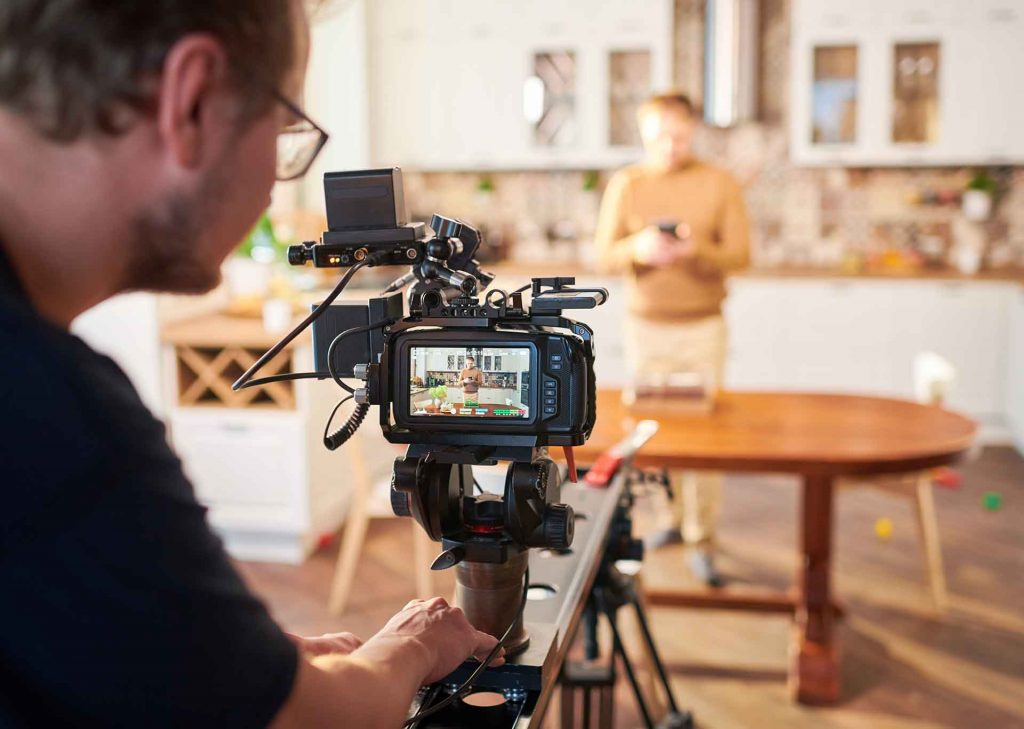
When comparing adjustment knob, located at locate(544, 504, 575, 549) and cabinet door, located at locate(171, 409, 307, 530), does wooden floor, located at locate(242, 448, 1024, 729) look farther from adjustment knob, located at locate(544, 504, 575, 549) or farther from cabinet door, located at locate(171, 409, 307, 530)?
adjustment knob, located at locate(544, 504, 575, 549)

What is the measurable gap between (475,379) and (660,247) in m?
2.40

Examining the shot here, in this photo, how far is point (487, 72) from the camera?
5.81 m

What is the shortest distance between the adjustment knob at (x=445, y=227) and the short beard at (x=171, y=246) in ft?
1.31

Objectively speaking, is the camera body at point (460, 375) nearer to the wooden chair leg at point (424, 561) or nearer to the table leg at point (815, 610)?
the table leg at point (815, 610)

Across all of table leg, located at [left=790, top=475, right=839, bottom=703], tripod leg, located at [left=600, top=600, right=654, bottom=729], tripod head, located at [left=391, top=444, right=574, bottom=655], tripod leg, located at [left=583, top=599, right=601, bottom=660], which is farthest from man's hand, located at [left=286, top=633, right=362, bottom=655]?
table leg, located at [left=790, top=475, right=839, bottom=703]

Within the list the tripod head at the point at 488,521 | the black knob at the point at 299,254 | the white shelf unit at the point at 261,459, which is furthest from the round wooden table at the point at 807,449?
the black knob at the point at 299,254

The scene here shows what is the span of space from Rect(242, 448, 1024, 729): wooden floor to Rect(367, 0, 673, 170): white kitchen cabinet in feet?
8.08

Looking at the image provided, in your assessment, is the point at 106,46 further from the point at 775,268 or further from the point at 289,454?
the point at 775,268

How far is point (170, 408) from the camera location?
3641mm

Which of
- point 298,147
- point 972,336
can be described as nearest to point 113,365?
point 298,147

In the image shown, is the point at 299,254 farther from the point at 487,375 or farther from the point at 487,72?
the point at 487,72

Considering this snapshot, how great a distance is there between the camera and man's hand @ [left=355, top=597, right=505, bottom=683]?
0.88 m

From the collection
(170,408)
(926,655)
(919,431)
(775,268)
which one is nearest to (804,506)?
(919,431)

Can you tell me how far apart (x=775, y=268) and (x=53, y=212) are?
5494 mm
